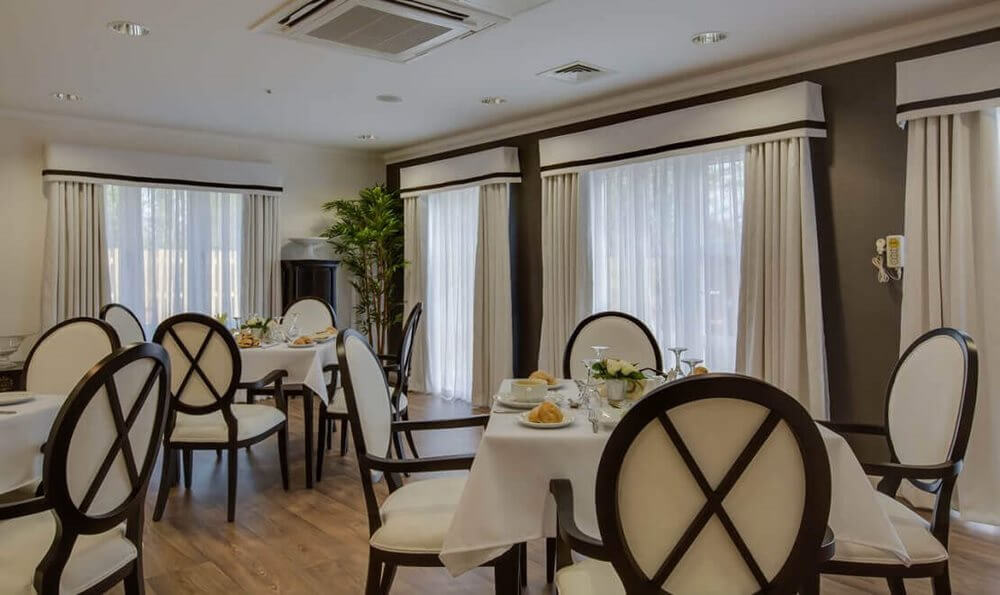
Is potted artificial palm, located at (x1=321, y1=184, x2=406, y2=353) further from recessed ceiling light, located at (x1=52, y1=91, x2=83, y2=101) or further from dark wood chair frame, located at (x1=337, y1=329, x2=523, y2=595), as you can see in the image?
dark wood chair frame, located at (x1=337, y1=329, x2=523, y2=595)

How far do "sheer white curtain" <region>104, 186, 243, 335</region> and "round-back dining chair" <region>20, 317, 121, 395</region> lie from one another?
11.0ft

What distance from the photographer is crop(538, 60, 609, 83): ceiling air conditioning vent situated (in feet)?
14.4

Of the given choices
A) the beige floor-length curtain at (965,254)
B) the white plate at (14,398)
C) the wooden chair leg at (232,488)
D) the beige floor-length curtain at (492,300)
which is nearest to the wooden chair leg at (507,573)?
the white plate at (14,398)

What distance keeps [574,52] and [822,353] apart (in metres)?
2.33

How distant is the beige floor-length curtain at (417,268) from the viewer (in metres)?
7.02

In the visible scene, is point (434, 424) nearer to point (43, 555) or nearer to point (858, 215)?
point (43, 555)

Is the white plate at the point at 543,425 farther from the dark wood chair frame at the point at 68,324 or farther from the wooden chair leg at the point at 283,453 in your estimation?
the wooden chair leg at the point at 283,453

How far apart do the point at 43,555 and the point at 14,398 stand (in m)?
0.90

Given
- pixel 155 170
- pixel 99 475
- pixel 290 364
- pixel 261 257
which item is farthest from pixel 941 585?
pixel 155 170

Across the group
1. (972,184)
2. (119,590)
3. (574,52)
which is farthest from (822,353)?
(119,590)

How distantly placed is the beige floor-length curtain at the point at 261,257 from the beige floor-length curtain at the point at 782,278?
4.67 m

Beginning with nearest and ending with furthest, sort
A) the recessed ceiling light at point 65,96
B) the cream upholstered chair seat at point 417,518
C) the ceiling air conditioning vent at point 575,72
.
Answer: the cream upholstered chair seat at point 417,518 → the ceiling air conditioning vent at point 575,72 → the recessed ceiling light at point 65,96

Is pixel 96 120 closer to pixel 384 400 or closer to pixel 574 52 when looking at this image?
pixel 574 52

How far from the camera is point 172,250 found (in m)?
6.47
